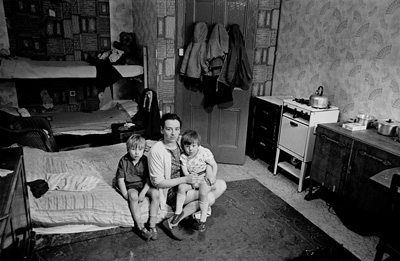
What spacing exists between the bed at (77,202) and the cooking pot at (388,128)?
2110 mm

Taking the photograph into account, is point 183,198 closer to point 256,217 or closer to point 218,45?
point 256,217

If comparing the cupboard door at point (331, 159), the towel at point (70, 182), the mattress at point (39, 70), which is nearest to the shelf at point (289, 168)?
the cupboard door at point (331, 159)

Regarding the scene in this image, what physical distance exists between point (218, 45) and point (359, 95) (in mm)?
1649

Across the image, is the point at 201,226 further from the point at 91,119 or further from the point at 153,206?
the point at 91,119

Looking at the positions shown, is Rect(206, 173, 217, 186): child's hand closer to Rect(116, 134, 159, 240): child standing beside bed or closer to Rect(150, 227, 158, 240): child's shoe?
Rect(116, 134, 159, 240): child standing beside bed

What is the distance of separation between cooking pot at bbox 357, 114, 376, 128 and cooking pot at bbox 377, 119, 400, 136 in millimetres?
148

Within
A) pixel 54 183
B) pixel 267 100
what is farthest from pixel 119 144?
pixel 267 100

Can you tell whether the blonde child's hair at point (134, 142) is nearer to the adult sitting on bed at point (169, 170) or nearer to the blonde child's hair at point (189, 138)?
the adult sitting on bed at point (169, 170)

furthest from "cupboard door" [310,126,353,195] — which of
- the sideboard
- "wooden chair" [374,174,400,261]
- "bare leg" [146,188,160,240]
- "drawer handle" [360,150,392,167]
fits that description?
"bare leg" [146,188,160,240]

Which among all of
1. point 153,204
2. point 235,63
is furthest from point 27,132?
point 235,63

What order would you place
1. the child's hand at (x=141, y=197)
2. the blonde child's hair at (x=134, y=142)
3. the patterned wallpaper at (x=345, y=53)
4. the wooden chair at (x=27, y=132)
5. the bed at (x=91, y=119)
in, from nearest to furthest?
the blonde child's hair at (x=134, y=142)
the child's hand at (x=141, y=197)
the patterned wallpaper at (x=345, y=53)
the wooden chair at (x=27, y=132)
the bed at (x=91, y=119)

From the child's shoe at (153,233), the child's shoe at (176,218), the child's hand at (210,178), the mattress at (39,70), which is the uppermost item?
the mattress at (39,70)

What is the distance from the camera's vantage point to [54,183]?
2594mm

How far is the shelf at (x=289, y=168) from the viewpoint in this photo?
3.71 m
